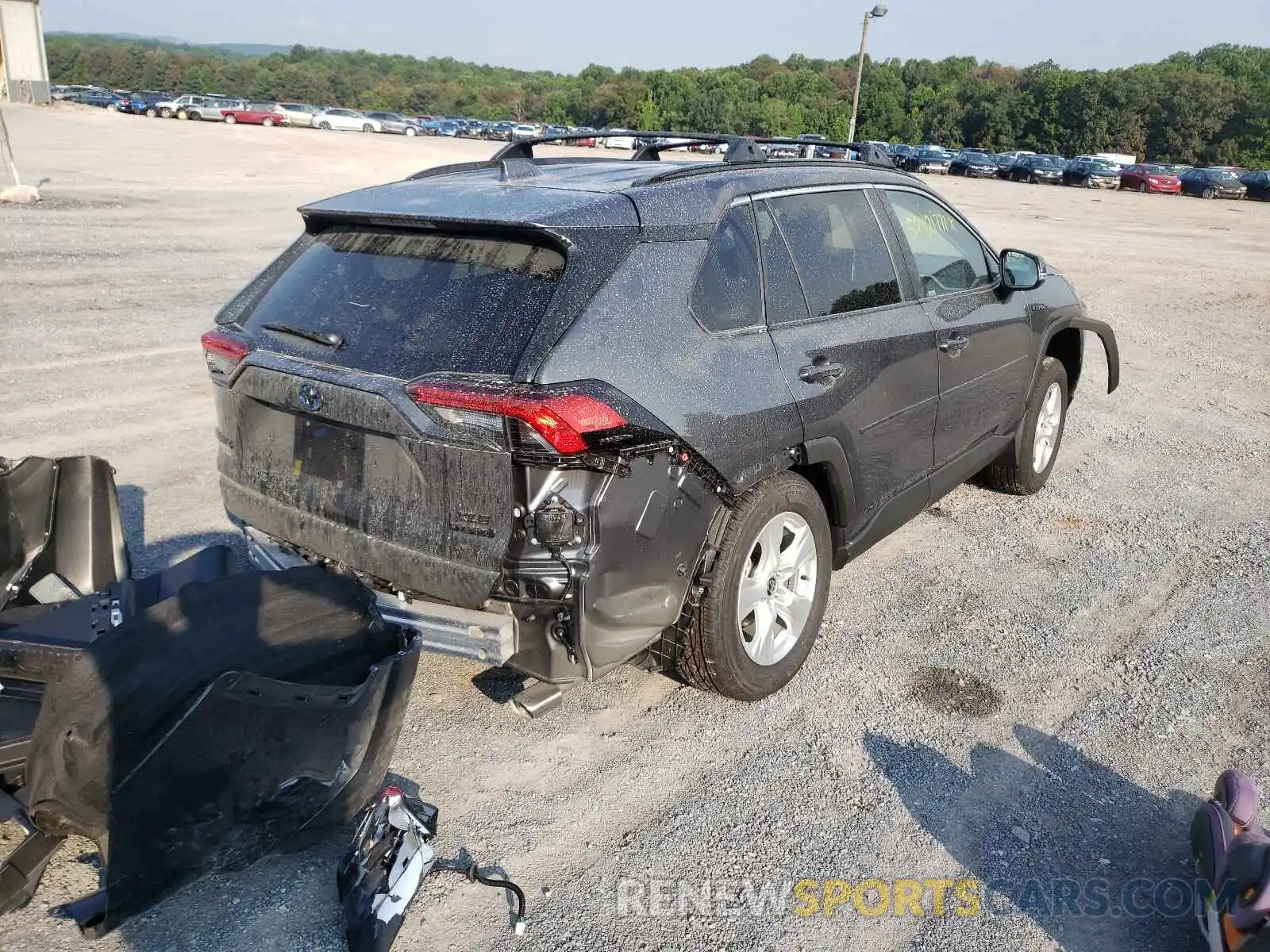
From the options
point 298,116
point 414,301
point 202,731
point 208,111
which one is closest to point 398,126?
point 298,116

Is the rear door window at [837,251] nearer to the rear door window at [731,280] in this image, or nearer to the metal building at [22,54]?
the rear door window at [731,280]

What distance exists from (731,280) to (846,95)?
10932cm

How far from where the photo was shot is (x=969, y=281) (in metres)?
4.98

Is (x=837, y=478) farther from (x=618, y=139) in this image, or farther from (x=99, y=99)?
(x=99, y=99)

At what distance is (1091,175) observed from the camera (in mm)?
46469

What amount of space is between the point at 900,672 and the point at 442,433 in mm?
2219

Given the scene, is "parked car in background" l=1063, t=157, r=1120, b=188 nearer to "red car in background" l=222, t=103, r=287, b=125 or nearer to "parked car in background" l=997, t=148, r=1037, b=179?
"parked car in background" l=997, t=148, r=1037, b=179

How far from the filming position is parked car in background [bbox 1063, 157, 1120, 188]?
4634cm

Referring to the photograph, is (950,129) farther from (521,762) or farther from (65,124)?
(521,762)

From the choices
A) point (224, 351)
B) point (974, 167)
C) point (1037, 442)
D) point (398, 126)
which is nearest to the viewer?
point (224, 351)

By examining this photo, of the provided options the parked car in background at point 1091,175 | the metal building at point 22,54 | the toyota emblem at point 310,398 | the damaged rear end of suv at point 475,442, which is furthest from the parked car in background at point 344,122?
the toyota emblem at point 310,398

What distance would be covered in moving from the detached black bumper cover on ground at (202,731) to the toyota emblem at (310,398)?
0.55 meters

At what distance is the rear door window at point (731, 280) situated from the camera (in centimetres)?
335

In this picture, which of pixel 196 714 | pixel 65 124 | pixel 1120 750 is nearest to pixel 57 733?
pixel 196 714
